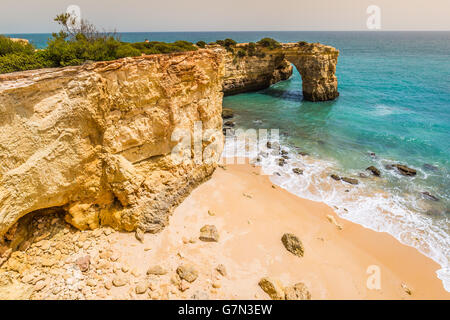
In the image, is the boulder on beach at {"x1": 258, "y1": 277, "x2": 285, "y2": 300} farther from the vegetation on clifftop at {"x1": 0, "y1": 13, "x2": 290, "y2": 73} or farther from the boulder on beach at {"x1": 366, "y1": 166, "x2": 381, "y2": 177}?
the boulder on beach at {"x1": 366, "y1": 166, "x2": 381, "y2": 177}

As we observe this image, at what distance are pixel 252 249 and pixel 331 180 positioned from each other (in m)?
9.04

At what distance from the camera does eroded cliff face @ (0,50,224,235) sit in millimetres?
6680

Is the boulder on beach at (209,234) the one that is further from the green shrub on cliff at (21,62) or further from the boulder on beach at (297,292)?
the green shrub on cliff at (21,62)

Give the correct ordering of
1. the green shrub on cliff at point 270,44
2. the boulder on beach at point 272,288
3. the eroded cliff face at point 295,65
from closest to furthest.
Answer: the boulder on beach at point 272,288 < the eroded cliff face at point 295,65 < the green shrub on cliff at point 270,44

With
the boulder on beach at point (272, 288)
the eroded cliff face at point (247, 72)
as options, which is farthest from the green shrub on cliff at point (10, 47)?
the eroded cliff face at point (247, 72)

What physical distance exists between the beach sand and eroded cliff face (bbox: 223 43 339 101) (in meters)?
26.1

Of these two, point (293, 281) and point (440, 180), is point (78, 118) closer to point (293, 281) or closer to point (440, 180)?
point (293, 281)

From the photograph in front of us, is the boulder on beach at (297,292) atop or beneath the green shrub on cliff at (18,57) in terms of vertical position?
beneath

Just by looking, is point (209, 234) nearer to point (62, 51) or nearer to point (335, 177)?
point (62, 51)

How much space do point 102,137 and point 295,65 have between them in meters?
34.3

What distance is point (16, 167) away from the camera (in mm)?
6762

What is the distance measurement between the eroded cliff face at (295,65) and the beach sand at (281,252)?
26.1 meters

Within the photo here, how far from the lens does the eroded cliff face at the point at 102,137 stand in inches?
263

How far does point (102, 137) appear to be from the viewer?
324 inches
